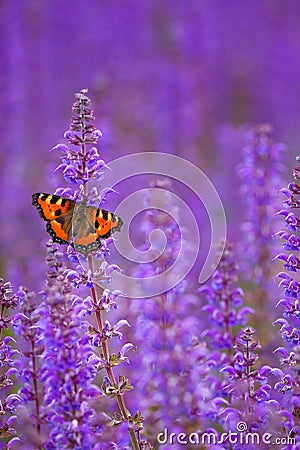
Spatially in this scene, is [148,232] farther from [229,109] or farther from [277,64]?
[277,64]

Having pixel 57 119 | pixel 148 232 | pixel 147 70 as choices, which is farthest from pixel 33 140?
pixel 148 232

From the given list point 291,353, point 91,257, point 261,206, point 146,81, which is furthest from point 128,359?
point 146,81

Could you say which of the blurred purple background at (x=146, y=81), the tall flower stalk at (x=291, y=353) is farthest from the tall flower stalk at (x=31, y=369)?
the blurred purple background at (x=146, y=81)

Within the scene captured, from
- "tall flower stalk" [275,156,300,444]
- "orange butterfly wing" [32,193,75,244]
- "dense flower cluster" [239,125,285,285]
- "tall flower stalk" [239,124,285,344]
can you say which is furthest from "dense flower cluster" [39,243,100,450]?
"dense flower cluster" [239,125,285,285]

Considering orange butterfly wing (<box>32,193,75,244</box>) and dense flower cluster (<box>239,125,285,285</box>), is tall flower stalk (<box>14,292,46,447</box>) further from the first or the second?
Result: dense flower cluster (<box>239,125,285,285</box>)

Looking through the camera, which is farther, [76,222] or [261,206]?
[261,206]

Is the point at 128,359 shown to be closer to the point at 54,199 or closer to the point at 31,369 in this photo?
the point at 31,369
